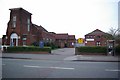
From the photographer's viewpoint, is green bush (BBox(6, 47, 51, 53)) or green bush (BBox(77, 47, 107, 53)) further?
green bush (BBox(6, 47, 51, 53))

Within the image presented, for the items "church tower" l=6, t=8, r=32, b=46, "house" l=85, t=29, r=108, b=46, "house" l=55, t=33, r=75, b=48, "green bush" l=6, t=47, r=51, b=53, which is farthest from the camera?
"house" l=55, t=33, r=75, b=48

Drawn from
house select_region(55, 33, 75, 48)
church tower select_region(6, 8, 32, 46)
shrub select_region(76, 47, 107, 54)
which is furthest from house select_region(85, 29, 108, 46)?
shrub select_region(76, 47, 107, 54)

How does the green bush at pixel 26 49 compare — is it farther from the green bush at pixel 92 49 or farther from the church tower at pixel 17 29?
the church tower at pixel 17 29

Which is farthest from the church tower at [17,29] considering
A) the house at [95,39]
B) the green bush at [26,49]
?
the house at [95,39]

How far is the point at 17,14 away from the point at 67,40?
1502 inches

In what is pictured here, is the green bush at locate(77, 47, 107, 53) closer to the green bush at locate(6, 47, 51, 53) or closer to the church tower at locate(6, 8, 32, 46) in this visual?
the green bush at locate(6, 47, 51, 53)

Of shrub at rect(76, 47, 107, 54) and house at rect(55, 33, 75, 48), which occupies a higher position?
house at rect(55, 33, 75, 48)

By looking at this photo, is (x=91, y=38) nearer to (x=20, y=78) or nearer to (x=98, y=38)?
(x=98, y=38)

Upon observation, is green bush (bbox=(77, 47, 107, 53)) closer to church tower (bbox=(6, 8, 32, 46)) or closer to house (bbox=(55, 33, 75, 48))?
church tower (bbox=(6, 8, 32, 46))

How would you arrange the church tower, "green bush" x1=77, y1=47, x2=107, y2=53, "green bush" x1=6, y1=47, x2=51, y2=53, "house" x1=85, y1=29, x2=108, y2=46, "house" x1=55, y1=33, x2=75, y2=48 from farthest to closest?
"house" x1=55, y1=33, x2=75, y2=48 → "house" x1=85, y1=29, x2=108, y2=46 → the church tower → "green bush" x1=6, y1=47, x2=51, y2=53 → "green bush" x1=77, y1=47, x2=107, y2=53

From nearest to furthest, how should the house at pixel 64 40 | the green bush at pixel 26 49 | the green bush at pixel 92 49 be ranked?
1. the green bush at pixel 92 49
2. the green bush at pixel 26 49
3. the house at pixel 64 40

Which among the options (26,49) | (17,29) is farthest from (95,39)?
(26,49)

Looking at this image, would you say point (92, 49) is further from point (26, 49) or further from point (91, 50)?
point (26, 49)

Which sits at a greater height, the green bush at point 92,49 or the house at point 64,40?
the house at point 64,40
